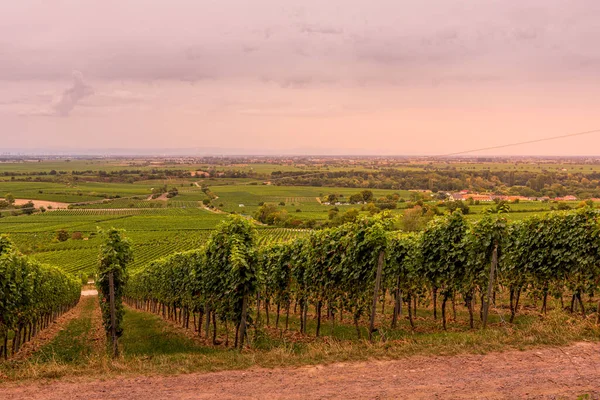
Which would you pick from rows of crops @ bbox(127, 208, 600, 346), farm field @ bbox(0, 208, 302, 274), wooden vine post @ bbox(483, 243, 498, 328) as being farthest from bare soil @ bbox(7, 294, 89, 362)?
farm field @ bbox(0, 208, 302, 274)

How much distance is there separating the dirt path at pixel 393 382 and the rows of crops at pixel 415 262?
3.03 m

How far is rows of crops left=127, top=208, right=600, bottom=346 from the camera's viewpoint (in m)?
11.2

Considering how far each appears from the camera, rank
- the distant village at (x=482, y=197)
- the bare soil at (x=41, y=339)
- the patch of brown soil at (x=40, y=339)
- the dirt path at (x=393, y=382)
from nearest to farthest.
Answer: the dirt path at (x=393, y=382) < the patch of brown soil at (x=40, y=339) < the bare soil at (x=41, y=339) < the distant village at (x=482, y=197)

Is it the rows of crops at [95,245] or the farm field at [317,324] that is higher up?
the farm field at [317,324]

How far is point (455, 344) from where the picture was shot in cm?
839

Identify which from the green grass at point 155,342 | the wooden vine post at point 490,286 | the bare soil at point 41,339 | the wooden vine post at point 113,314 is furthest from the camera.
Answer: the bare soil at point 41,339

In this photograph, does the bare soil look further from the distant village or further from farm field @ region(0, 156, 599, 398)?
the distant village

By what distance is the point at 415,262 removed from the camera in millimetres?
13234

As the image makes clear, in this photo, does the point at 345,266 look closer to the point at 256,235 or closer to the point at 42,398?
the point at 256,235

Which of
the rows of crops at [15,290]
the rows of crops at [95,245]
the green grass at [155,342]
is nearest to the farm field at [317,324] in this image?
the green grass at [155,342]

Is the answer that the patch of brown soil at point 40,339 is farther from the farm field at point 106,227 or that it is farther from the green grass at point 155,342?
the farm field at point 106,227

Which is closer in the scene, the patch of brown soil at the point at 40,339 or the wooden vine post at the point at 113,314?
the wooden vine post at the point at 113,314

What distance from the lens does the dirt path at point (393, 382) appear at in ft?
21.4

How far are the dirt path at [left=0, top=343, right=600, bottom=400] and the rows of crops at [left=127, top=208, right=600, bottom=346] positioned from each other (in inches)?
119
